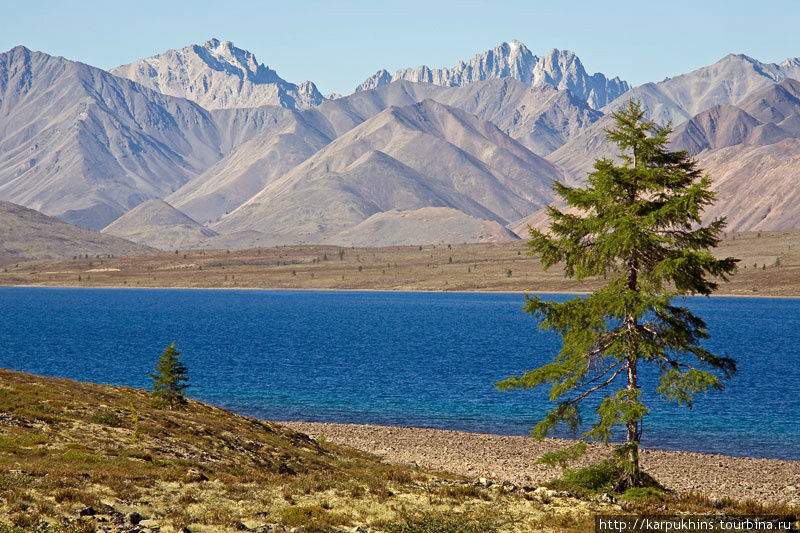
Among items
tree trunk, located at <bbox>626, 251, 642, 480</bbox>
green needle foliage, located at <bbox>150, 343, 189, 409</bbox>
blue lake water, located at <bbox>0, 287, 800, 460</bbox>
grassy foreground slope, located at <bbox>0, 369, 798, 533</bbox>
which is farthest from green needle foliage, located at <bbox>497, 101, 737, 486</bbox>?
blue lake water, located at <bbox>0, 287, 800, 460</bbox>

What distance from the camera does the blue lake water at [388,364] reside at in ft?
192

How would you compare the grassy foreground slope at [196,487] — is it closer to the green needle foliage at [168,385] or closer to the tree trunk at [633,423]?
the tree trunk at [633,423]

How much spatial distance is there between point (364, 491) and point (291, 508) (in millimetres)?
3588

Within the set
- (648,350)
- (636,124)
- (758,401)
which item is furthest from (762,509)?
(758,401)

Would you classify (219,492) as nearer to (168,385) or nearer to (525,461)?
(168,385)

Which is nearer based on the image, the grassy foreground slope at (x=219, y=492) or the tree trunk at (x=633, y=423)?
the grassy foreground slope at (x=219, y=492)

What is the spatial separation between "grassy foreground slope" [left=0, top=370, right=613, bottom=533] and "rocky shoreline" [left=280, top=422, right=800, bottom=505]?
667 centimetres

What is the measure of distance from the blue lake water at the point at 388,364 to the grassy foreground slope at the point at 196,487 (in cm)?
2381

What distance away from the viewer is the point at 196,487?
25.4 meters

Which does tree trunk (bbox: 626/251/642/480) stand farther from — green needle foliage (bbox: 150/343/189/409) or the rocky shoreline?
green needle foliage (bbox: 150/343/189/409)

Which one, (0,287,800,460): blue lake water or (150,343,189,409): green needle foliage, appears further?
(0,287,800,460): blue lake water

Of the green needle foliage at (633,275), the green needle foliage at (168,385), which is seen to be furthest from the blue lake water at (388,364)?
the green needle foliage at (633,275)

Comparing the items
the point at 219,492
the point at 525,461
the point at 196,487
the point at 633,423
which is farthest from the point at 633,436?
the point at 525,461

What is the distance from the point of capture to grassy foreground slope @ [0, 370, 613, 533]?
21.8 meters
